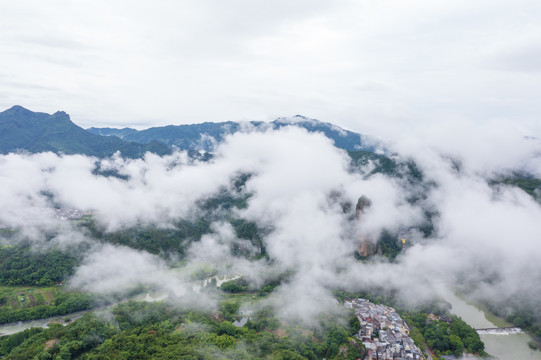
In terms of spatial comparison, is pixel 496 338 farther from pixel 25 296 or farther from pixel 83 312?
pixel 25 296

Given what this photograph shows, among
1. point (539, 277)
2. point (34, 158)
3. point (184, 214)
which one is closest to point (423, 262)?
point (539, 277)

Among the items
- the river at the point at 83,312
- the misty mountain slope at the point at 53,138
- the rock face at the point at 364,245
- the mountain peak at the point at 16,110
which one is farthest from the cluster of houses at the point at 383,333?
the mountain peak at the point at 16,110

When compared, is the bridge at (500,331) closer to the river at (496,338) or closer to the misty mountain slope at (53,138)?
the river at (496,338)

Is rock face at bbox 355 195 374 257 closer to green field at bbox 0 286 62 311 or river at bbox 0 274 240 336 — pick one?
river at bbox 0 274 240 336

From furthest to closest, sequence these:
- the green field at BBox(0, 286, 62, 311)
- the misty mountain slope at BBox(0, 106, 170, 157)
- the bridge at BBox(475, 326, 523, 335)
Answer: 1. the misty mountain slope at BBox(0, 106, 170, 157)
2. the green field at BBox(0, 286, 62, 311)
3. the bridge at BBox(475, 326, 523, 335)

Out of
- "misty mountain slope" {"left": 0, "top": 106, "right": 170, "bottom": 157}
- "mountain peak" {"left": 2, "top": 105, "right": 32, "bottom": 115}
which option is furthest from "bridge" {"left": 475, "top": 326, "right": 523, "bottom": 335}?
"mountain peak" {"left": 2, "top": 105, "right": 32, "bottom": 115}
